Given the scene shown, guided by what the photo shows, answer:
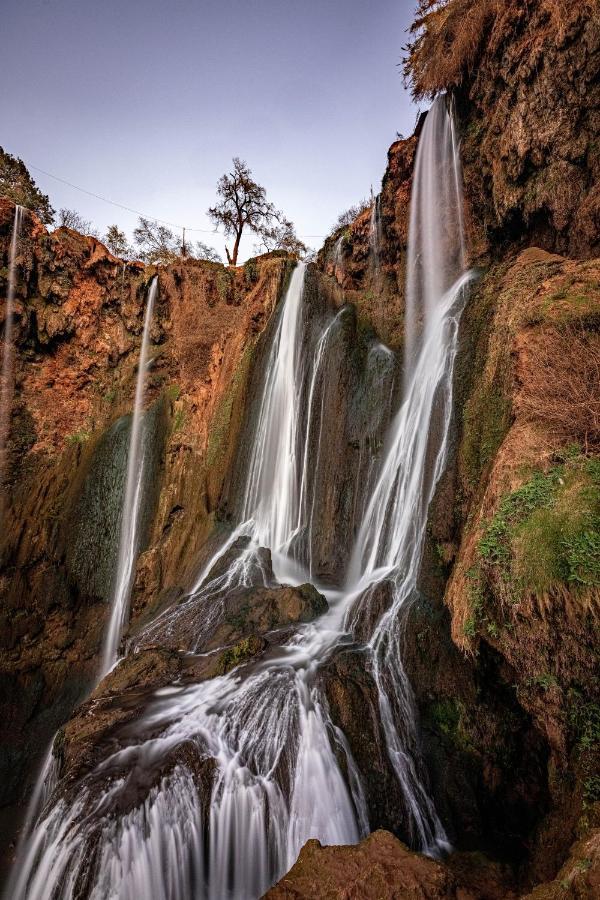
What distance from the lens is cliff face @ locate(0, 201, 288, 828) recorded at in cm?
1388

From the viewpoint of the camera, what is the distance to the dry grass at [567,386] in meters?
4.92

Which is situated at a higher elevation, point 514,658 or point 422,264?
point 422,264

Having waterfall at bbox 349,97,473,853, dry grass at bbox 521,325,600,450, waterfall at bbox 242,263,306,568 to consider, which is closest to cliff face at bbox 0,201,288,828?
waterfall at bbox 242,263,306,568

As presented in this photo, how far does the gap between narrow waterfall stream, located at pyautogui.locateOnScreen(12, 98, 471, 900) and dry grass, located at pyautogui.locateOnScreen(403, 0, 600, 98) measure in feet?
18.6

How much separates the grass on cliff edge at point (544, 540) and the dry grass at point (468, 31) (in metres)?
10.6

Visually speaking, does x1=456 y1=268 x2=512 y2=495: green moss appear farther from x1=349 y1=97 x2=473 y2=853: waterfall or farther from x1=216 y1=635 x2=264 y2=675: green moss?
x1=216 y1=635 x2=264 y2=675: green moss

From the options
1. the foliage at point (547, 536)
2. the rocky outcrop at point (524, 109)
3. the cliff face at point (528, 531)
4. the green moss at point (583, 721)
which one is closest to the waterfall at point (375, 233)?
the rocky outcrop at point (524, 109)

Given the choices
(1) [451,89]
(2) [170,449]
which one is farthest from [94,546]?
(1) [451,89]

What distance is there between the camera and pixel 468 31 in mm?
11516

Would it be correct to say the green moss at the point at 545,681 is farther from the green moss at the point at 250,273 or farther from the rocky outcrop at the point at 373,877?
the green moss at the point at 250,273

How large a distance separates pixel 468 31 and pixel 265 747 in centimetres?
1701

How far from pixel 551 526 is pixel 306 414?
348 inches

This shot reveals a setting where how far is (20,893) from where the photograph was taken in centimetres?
428

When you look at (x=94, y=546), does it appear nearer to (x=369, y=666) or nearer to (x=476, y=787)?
(x=369, y=666)
